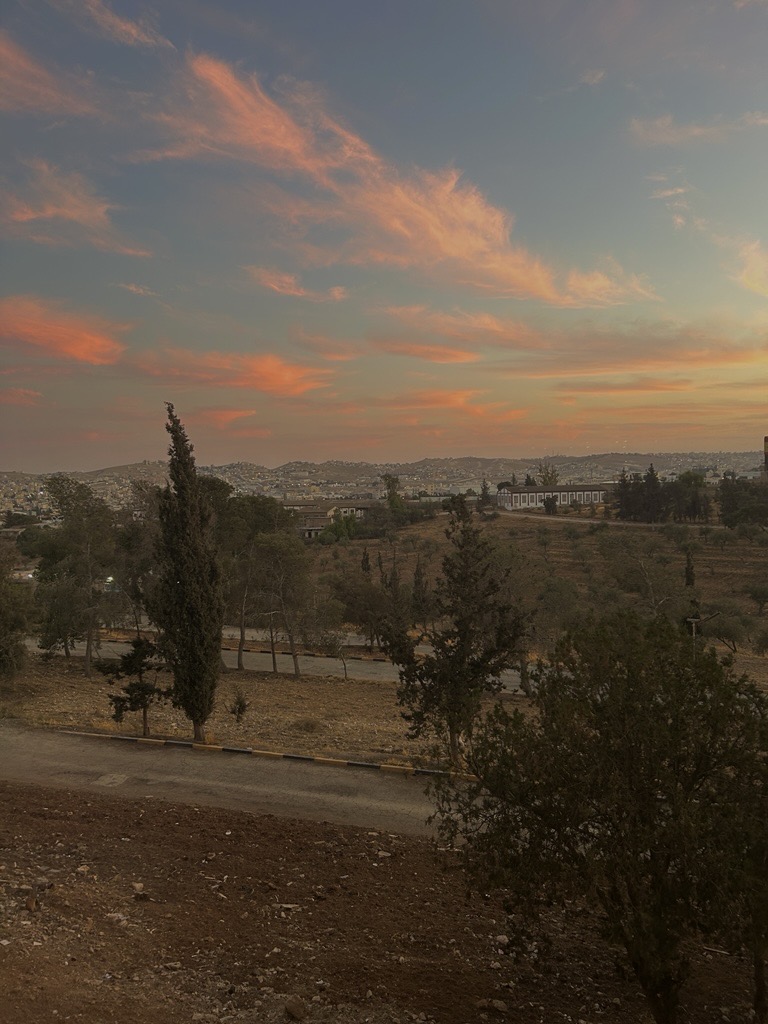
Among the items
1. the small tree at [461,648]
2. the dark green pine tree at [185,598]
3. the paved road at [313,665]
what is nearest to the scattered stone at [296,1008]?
the small tree at [461,648]

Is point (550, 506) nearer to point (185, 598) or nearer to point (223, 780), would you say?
point (185, 598)

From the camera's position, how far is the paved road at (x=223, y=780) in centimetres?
A: 1255

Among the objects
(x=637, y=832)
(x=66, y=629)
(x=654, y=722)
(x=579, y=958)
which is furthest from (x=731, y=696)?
→ (x=66, y=629)

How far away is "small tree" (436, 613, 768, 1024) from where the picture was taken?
5.86m

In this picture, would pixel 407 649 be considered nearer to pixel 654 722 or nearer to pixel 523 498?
pixel 654 722

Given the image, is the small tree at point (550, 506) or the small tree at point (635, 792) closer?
the small tree at point (635, 792)

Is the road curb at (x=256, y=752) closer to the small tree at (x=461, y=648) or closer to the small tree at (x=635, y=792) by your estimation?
the small tree at (x=461, y=648)

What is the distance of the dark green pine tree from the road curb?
28.0 inches

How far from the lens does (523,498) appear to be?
130 meters

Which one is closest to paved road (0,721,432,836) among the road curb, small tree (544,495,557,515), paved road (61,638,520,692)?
the road curb

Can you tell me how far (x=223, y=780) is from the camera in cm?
1412

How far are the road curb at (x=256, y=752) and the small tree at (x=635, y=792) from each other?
768cm

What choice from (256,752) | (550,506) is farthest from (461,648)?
(550,506)

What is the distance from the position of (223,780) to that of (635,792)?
33.5 ft
